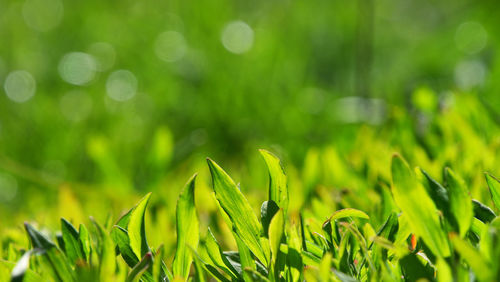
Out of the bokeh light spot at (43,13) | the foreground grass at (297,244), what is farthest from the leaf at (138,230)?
the bokeh light spot at (43,13)

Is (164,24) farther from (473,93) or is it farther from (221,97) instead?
(473,93)

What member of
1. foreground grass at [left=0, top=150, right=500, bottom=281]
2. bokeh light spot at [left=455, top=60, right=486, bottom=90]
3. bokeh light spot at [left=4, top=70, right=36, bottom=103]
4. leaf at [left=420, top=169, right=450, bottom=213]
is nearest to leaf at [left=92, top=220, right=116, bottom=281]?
foreground grass at [left=0, top=150, right=500, bottom=281]

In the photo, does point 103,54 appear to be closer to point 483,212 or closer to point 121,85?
point 121,85

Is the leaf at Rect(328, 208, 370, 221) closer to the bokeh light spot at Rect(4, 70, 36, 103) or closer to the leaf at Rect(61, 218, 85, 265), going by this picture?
the leaf at Rect(61, 218, 85, 265)

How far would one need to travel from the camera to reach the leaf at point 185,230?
30.1 inches

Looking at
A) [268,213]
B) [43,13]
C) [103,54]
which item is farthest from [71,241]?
[43,13]

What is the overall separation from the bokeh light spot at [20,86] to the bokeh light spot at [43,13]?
63cm

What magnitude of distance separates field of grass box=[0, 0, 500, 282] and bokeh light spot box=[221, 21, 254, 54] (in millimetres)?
12

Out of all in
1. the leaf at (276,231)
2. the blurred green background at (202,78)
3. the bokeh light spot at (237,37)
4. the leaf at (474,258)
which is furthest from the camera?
the bokeh light spot at (237,37)

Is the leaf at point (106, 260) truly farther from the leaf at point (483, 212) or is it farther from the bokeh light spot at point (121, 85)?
the bokeh light spot at point (121, 85)

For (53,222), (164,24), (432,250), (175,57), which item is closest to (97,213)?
(53,222)

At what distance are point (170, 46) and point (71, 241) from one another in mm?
2356

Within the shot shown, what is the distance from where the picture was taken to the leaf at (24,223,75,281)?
27.1 inches

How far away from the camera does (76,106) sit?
102 inches
